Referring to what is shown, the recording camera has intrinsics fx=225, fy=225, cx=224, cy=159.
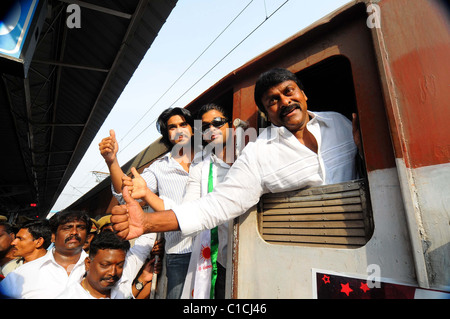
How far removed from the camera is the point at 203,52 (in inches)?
230

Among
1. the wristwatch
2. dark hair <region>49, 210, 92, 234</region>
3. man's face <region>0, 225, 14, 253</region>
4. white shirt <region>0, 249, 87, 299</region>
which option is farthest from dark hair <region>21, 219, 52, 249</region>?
the wristwatch

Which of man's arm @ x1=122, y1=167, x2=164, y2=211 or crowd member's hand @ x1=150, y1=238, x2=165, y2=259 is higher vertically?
man's arm @ x1=122, y1=167, x2=164, y2=211

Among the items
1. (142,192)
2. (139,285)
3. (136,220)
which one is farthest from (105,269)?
(136,220)

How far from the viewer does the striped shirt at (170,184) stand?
1953 mm

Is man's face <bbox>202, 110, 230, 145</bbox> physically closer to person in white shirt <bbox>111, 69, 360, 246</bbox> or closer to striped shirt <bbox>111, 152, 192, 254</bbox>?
striped shirt <bbox>111, 152, 192, 254</bbox>

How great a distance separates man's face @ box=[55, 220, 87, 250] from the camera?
2543 millimetres

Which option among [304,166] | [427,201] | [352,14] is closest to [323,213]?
[304,166]

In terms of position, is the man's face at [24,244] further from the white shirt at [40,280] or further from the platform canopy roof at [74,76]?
the platform canopy roof at [74,76]

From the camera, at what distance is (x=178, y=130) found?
7.96 ft

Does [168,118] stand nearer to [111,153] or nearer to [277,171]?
[111,153]

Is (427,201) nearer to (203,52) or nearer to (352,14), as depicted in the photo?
(352,14)

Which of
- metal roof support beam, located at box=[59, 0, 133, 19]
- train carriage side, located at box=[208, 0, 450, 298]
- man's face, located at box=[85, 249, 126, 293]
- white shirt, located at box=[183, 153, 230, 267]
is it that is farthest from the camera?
metal roof support beam, located at box=[59, 0, 133, 19]

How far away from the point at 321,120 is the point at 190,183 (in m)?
1.15

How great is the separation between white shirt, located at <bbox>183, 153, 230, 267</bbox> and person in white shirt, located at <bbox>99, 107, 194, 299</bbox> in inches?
9.5
